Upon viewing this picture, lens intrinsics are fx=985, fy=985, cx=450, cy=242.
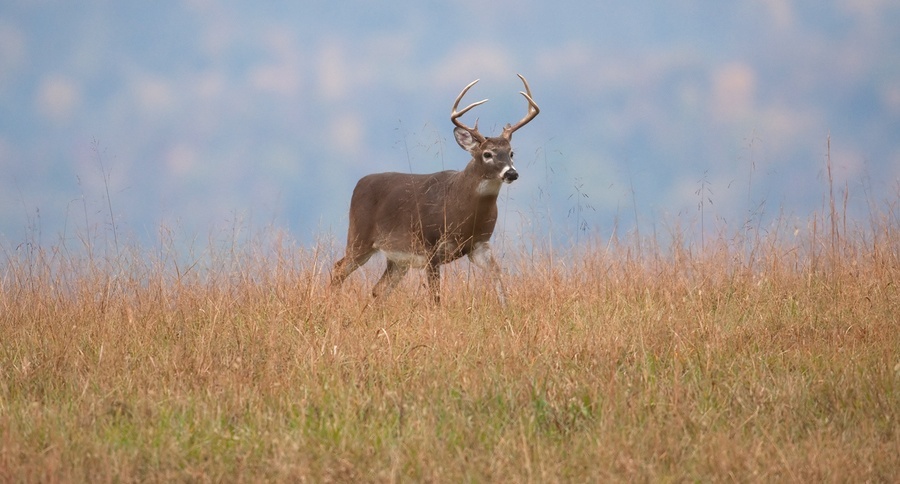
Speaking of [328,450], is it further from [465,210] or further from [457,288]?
[465,210]

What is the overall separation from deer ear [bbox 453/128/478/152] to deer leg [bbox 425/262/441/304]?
1.26m

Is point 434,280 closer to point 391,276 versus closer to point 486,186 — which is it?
point 486,186

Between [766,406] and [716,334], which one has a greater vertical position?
[716,334]

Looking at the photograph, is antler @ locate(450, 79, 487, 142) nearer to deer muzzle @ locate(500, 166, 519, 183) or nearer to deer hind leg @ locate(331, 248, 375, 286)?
deer muzzle @ locate(500, 166, 519, 183)

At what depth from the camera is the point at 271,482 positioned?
3.74m

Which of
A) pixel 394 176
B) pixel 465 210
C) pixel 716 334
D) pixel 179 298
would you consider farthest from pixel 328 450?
pixel 394 176

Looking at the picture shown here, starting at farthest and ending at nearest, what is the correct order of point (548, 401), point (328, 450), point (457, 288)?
point (457, 288)
point (548, 401)
point (328, 450)

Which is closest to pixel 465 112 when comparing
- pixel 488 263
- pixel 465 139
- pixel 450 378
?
pixel 465 139

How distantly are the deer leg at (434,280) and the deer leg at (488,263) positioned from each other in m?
0.37

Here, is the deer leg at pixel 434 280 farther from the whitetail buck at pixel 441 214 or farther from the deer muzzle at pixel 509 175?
the deer muzzle at pixel 509 175

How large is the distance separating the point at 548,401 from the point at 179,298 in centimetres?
387

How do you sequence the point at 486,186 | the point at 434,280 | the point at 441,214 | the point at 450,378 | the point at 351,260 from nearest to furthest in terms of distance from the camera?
the point at 450,378 → the point at 434,280 → the point at 486,186 → the point at 441,214 → the point at 351,260

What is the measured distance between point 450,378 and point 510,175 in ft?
14.2

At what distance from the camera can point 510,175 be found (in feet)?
29.9
